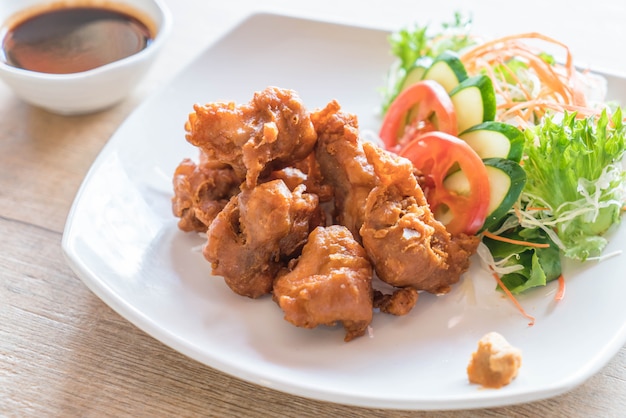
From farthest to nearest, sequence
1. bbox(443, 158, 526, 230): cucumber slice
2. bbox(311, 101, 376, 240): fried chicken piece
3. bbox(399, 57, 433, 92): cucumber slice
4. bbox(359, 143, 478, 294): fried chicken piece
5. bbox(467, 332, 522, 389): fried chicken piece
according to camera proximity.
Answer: bbox(399, 57, 433, 92): cucumber slice
bbox(443, 158, 526, 230): cucumber slice
bbox(311, 101, 376, 240): fried chicken piece
bbox(359, 143, 478, 294): fried chicken piece
bbox(467, 332, 522, 389): fried chicken piece

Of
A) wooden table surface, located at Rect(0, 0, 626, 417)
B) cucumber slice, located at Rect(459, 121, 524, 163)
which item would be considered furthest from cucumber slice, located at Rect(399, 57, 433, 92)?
wooden table surface, located at Rect(0, 0, 626, 417)

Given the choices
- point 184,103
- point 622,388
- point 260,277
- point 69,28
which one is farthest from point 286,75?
point 622,388

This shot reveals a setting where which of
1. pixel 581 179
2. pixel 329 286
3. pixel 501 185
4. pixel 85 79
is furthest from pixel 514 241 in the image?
pixel 85 79

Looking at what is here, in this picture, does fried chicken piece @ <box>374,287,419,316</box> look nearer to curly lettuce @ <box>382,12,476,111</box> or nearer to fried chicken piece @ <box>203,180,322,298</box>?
fried chicken piece @ <box>203,180,322,298</box>

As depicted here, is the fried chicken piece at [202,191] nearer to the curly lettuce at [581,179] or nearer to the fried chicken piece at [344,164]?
the fried chicken piece at [344,164]

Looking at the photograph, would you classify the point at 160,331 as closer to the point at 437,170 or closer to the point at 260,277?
the point at 260,277

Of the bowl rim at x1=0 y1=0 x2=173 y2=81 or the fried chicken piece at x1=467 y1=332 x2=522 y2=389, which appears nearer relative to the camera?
the fried chicken piece at x1=467 y1=332 x2=522 y2=389
